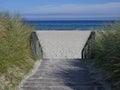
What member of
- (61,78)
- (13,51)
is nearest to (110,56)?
(61,78)

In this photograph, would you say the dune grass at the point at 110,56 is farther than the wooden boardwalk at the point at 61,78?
No

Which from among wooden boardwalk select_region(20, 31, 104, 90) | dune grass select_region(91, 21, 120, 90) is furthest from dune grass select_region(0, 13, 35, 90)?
dune grass select_region(91, 21, 120, 90)

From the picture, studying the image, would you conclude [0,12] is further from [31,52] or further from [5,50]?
[5,50]

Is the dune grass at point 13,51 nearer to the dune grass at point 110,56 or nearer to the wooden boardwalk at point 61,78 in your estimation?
the wooden boardwalk at point 61,78

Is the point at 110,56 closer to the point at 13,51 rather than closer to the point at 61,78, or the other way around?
the point at 61,78

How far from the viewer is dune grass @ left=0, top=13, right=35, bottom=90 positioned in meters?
9.84

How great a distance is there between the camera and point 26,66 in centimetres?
1189

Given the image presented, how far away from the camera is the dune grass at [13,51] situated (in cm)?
984

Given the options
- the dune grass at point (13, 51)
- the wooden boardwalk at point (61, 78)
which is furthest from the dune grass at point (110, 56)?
the dune grass at point (13, 51)

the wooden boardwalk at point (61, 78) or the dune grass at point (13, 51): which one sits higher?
the dune grass at point (13, 51)

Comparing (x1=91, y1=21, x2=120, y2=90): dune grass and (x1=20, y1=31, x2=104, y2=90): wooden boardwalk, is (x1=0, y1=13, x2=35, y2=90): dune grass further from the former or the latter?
(x1=91, y1=21, x2=120, y2=90): dune grass

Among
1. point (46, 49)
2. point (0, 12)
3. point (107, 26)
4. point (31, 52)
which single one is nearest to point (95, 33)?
point (107, 26)

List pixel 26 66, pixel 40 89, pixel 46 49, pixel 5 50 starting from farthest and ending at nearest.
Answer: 1. pixel 46 49
2. pixel 26 66
3. pixel 5 50
4. pixel 40 89

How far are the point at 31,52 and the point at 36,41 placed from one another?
1.17 meters
